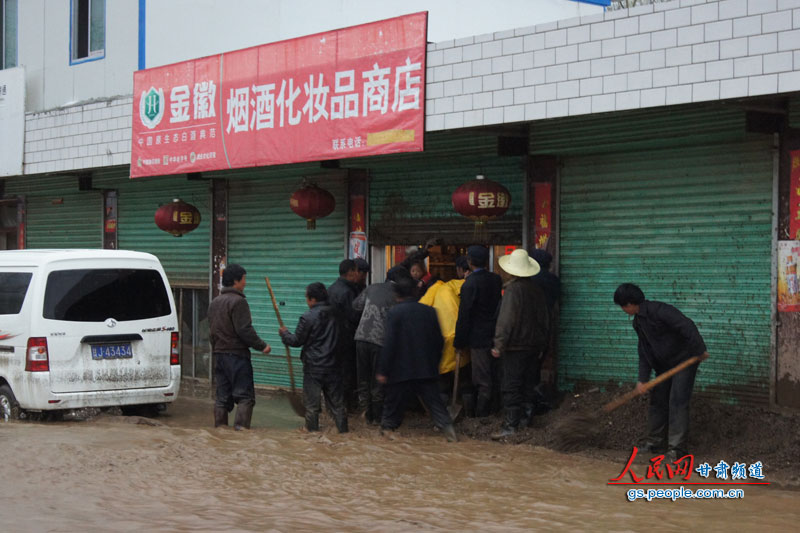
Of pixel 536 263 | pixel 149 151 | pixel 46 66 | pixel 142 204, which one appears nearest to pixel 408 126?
pixel 536 263

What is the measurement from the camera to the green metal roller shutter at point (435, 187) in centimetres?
1118

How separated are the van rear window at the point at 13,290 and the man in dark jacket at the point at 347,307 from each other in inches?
122

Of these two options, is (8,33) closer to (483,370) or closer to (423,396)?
(483,370)

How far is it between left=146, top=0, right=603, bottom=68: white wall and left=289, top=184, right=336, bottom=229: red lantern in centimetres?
277

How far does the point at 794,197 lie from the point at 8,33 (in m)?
14.3

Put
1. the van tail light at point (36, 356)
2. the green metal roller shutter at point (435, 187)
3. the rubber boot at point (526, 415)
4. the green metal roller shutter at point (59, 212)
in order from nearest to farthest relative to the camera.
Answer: the rubber boot at point (526, 415) < the van tail light at point (36, 356) < the green metal roller shutter at point (435, 187) < the green metal roller shutter at point (59, 212)

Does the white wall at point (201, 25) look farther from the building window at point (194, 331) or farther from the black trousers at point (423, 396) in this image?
the black trousers at point (423, 396)

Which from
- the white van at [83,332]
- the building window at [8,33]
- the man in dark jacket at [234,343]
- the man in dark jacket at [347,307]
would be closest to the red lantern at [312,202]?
the man in dark jacket at [347,307]

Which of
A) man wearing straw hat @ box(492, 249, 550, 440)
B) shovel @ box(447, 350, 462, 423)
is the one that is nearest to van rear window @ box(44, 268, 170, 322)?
shovel @ box(447, 350, 462, 423)

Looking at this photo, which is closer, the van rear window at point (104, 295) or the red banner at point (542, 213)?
the van rear window at point (104, 295)

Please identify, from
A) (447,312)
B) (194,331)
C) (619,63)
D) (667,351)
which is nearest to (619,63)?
(619,63)

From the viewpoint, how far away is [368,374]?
10305 millimetres

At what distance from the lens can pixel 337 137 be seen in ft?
35.7

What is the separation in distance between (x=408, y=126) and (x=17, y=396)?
15.7ft
